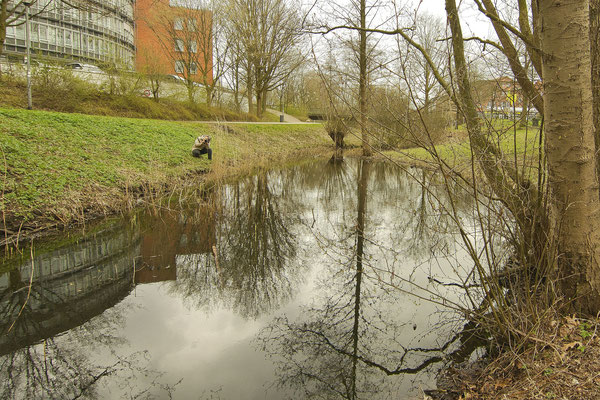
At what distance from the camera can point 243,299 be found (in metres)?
5.16

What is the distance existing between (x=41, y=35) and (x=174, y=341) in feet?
127

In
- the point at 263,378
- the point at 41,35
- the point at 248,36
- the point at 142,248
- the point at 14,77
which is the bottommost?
the point at 263,378

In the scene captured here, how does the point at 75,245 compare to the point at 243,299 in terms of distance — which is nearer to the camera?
the point at 243,299

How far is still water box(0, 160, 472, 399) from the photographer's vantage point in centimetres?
358

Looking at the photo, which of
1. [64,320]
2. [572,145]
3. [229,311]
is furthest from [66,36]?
[572,145]

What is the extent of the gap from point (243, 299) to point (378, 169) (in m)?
12.6

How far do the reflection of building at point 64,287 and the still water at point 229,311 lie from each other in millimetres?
24

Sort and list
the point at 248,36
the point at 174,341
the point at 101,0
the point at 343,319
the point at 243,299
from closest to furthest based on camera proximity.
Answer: the point at 174,341 → the point at 343,319 → the point at 243,299 → the point at 101,0 → the point at 248,36

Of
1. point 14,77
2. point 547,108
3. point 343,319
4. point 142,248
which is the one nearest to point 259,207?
point 142,248

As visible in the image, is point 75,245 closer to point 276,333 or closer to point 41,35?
point 276,333

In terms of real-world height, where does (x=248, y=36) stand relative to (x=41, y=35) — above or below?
below

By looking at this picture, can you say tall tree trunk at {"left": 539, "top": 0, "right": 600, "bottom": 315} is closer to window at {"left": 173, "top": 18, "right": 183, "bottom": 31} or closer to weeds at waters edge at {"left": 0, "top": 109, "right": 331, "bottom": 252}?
weeds at waters edge at {"left": 0, "top": 109, "right": 331, "bottom": 252}

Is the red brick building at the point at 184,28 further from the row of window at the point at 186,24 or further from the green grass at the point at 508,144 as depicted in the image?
the green grass at the point at 508,144

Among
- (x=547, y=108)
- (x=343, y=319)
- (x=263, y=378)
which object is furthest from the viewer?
(x=343, y=319)
